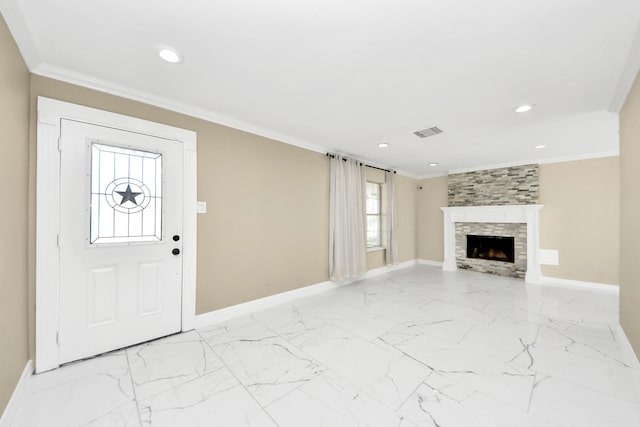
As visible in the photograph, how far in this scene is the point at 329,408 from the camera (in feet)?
5.31

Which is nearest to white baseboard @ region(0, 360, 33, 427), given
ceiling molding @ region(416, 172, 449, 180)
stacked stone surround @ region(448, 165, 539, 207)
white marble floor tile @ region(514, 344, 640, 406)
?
white marble floor tile @ region(514, 344, 640, 406)

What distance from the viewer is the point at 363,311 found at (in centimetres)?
328

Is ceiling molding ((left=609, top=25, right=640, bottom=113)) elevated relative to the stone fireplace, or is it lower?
elevated

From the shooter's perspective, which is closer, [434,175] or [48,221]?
[48,221]

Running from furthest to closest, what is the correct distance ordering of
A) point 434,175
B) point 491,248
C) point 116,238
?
1. point 434,175
2. point 491,248
3. point 116,238

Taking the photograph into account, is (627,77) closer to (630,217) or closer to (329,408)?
(630,217)

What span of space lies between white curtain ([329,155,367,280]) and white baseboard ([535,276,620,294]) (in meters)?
3.41

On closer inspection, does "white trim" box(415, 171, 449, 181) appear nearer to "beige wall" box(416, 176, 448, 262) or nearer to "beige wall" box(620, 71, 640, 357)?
"beige wall" box(416, 176, 448, 262)

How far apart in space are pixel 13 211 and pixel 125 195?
0.73m

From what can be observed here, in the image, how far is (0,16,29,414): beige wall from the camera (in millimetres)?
1484

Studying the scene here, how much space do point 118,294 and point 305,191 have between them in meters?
2.52

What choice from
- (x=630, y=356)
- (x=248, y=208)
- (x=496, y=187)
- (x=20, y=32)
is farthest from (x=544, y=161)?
(x=20, y=32)

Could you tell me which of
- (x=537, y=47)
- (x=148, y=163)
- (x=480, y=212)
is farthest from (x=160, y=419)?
(x=480, y=212)

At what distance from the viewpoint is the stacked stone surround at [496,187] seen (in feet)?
16.3
